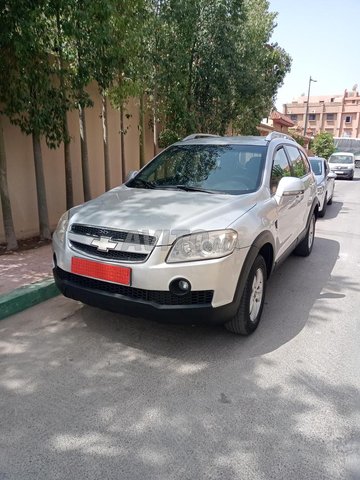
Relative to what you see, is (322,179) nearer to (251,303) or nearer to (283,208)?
(283,208)

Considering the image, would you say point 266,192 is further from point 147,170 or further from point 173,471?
point 173,471

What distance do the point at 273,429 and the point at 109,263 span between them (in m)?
1.63

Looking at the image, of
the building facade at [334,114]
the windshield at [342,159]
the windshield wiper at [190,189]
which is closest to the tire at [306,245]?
the windshield wiper at [190,189]

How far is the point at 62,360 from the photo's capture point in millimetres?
3111

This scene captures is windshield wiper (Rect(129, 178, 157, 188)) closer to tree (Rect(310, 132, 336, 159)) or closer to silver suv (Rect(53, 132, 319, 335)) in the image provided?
silver suv (Rect(53, 132, 319, 335))

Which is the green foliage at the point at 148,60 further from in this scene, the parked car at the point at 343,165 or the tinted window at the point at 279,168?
the parked car at the point at 343,165

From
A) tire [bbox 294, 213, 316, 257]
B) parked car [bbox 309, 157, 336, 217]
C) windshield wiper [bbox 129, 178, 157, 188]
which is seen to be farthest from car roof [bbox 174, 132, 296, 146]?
→ parked car [bbox 309, 157, 336, 217]

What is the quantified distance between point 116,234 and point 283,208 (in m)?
1.97

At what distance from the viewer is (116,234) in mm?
3107

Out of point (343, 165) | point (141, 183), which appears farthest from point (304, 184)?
point (343, 165)

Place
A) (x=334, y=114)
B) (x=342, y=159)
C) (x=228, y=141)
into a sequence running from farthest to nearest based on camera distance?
(x=334, y=114) < (x=342, y=159) < (x=228, y=141)

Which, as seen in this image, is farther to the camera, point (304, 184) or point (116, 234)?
point (304, 184)

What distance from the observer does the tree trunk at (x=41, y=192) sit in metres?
5.99

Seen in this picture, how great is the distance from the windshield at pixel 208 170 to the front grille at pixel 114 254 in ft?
3.93
